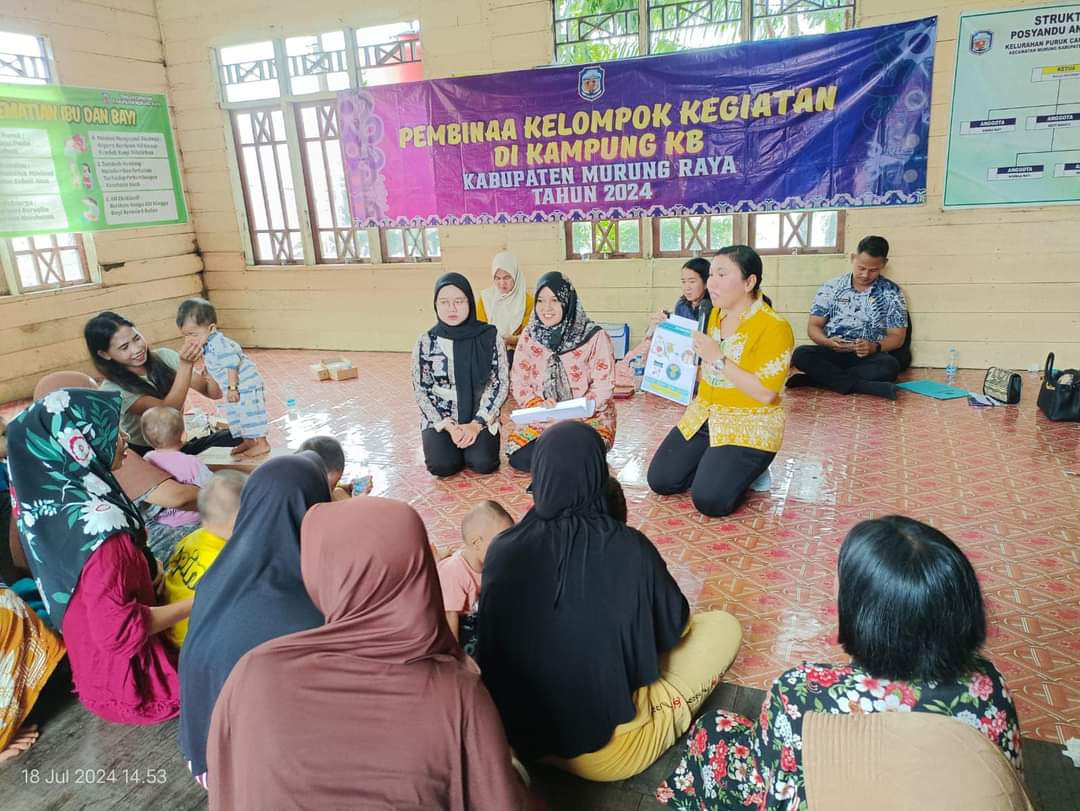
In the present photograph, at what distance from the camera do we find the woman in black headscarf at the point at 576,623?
1598 millimetres

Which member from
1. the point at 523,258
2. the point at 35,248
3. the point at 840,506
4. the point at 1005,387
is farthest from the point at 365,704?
the point at 35,248

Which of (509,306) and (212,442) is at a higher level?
(509,306)

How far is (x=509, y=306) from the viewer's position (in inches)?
208

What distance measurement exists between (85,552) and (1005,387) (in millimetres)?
4743

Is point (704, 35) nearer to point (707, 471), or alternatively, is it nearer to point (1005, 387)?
point (1005, 387)

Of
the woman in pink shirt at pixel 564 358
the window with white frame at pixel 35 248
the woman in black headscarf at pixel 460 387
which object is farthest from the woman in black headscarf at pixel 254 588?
the window with white frame at pixel 35 248

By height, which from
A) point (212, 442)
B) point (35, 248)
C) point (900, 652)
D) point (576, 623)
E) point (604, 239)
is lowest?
point (212, 442)

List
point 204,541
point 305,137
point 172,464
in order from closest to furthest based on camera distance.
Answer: point 204,541 < point 172,464 < point 305,137

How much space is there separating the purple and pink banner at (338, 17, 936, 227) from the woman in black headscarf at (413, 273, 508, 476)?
2.32 m

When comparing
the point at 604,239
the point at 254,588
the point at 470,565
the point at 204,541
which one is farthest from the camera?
the point at 604,239

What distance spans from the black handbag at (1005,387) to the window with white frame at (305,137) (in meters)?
4.54

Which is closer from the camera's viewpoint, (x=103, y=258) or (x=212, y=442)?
(x=212, y=442)

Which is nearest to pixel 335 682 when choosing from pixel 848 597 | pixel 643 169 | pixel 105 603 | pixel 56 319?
pixel 848 597

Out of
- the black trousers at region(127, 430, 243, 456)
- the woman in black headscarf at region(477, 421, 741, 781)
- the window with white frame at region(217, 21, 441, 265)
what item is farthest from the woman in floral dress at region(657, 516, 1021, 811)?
the window with white frame at region(217, 21, 441, 265)
